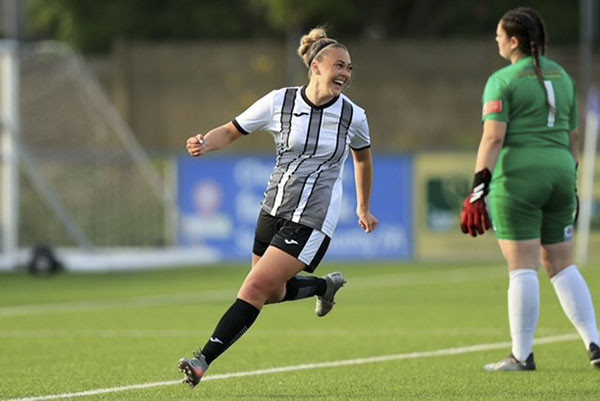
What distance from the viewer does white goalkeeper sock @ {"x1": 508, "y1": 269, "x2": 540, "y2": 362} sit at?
9.73m

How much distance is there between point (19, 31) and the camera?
2408 cm

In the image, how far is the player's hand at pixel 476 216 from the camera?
943 centimetres

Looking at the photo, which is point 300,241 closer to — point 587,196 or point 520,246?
point 520,246

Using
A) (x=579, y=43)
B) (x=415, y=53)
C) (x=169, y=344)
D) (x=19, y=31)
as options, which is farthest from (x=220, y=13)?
(x=169, y=344)

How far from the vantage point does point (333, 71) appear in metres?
8.87

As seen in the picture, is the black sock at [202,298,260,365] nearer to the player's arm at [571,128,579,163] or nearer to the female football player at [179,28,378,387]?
the female football player at [179,28,378,387]

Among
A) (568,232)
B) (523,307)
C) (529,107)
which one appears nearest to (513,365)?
(523,307)

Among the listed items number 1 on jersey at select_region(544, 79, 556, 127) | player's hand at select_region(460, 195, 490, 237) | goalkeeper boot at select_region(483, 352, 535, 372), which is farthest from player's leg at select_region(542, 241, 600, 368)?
number 1 on jersey at select_region(544, 79, 556, 127)

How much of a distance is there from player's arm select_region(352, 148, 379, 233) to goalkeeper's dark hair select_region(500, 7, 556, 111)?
3.93 ft

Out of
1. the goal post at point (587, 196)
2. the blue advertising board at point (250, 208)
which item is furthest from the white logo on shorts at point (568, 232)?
the blue advertising board at point (250, 208)

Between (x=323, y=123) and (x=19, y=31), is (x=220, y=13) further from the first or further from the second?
(x=323, y=123)

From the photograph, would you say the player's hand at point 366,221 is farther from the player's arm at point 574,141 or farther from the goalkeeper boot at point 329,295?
the player's arm at point 574,141

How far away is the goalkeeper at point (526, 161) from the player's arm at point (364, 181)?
589 mm

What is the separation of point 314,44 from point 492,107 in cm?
124
